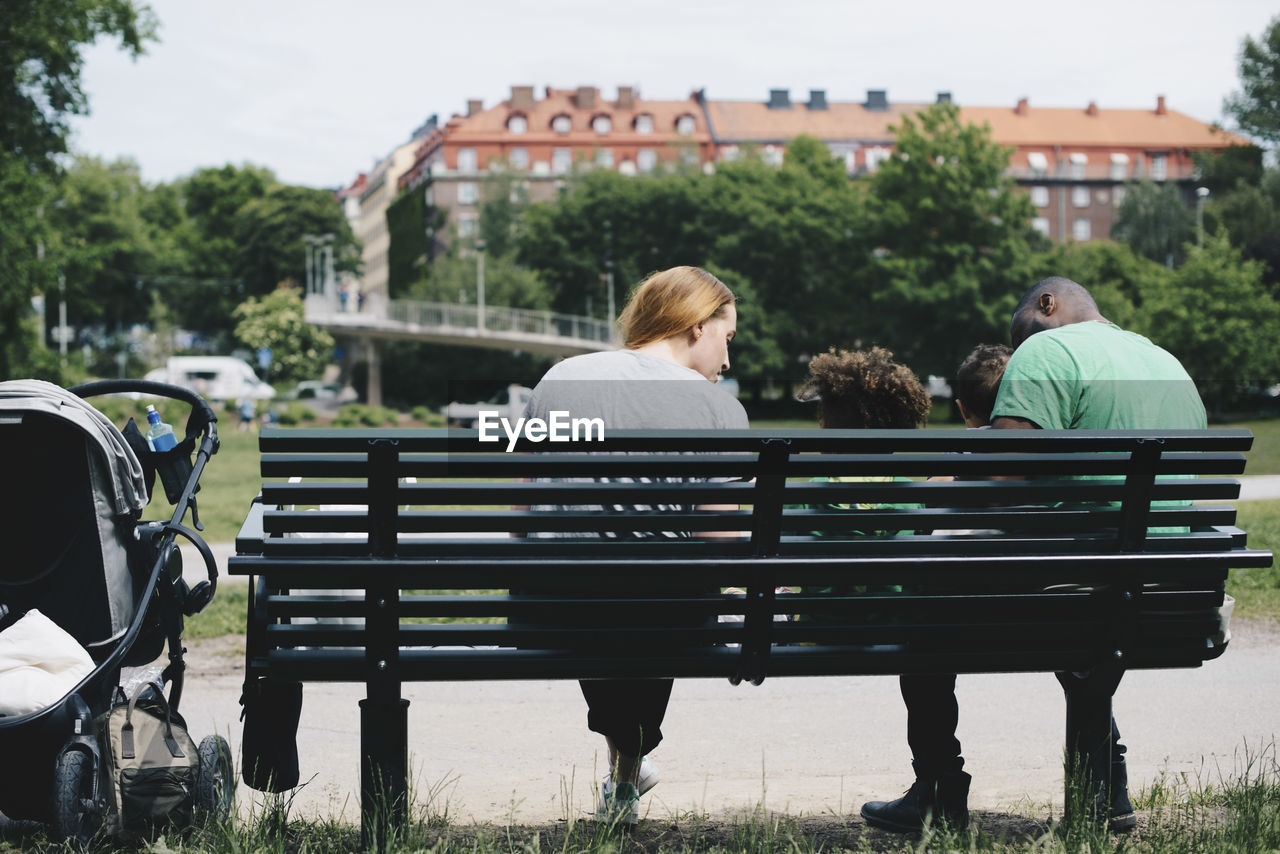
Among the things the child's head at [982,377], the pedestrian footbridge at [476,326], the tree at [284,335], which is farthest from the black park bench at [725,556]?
the tree at [284,335]

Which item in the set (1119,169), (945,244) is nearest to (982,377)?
(945,244)

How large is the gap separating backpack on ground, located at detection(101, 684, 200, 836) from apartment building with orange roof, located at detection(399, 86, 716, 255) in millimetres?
99932

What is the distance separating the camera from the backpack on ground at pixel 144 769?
369 cm

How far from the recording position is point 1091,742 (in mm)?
3961

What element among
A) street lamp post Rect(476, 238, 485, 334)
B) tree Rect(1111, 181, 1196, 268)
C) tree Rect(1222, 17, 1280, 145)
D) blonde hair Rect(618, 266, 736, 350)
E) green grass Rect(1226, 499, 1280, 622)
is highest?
tree Rect(1222, 17, 1280, 145)

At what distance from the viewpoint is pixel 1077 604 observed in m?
3.84

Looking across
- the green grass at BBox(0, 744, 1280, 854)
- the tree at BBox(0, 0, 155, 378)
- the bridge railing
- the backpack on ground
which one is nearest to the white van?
the bridge railing

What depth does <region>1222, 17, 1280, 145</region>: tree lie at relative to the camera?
62.2m

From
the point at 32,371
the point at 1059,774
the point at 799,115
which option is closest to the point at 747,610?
the point at 1059,774

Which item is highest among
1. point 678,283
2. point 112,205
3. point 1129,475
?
point 112,205

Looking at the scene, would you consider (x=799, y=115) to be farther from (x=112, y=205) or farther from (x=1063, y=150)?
(x=112, y=205)

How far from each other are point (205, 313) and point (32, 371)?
6497cm

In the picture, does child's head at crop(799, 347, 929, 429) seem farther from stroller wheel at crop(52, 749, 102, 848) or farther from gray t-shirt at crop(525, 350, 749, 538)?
stroller wheel at crop(52, 749, 102, 848)

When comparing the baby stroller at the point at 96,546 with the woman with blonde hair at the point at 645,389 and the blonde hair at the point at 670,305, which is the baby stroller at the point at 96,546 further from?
the blonde hair at the point at 670,305
